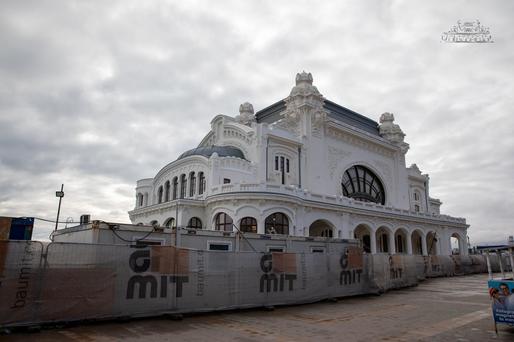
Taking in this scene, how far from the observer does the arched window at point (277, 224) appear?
29895 millimetres

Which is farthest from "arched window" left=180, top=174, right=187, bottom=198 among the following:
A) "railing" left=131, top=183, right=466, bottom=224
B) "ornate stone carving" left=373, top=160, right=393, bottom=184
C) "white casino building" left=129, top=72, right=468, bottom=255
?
"ornate stone carving" left=373, top=160, right=393, bottom=184

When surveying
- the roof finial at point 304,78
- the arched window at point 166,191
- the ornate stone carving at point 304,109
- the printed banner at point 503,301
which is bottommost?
the printed banner at point 503,301

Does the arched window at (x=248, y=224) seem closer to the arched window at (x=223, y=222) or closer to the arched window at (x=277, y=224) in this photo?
the arched window at (x=277, y=224)

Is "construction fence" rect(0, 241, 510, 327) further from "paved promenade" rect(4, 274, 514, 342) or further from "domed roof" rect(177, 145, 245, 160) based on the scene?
"domed roof" rect(177, 145, 245, 160)

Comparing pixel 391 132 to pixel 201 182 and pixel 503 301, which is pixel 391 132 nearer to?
pixel 201 182

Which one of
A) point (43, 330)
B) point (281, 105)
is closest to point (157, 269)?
point (43, 330)

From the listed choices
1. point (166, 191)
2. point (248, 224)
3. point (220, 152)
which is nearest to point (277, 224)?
→ point (248, 224)

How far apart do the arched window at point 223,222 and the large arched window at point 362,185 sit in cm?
1882

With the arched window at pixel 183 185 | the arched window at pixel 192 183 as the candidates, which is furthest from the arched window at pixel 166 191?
the arched window at pixel 192 183

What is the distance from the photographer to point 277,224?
30.5 metres

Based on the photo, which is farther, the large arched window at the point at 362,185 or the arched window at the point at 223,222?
the large arched window at the point at 362,185

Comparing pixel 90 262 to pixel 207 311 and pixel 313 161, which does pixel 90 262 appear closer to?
pixel 207 311

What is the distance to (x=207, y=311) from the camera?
45.6 feet

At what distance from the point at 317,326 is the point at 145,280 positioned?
5765 mm
